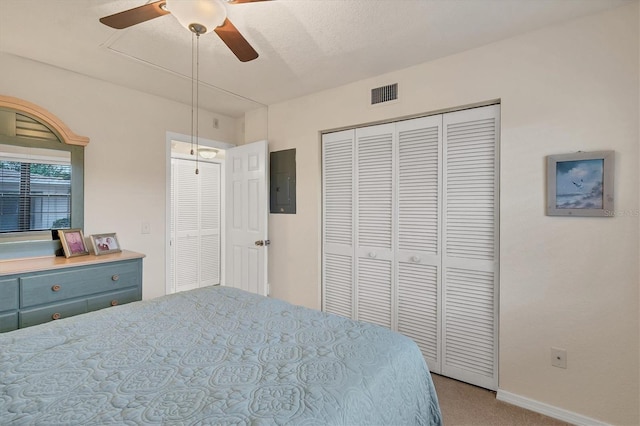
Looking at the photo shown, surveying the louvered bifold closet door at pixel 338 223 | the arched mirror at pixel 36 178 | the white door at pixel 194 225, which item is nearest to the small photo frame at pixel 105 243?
the arched mirror at pixel 36 178

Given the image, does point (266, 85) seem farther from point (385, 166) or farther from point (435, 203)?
point (435, 203)

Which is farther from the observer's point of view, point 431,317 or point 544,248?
point 431,317

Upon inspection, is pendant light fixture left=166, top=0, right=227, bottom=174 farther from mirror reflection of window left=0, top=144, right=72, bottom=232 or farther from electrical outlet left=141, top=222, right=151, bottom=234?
electrical outlet left=141, top=222, right=151, bottom=234

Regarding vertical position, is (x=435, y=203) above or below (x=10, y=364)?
above

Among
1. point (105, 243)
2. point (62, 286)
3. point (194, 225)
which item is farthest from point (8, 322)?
point (194, 225)

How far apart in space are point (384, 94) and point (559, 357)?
2307 mm

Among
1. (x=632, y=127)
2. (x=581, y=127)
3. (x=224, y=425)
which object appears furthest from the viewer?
(x=581, y=127)

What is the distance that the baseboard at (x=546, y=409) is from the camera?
186 cm

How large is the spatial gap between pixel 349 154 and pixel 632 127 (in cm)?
193

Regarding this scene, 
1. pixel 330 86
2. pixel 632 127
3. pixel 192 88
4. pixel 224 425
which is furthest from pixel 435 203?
pixel 192 88

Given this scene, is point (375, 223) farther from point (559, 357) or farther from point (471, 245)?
point (559, 357)

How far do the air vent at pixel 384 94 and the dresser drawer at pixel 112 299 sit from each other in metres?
2.64

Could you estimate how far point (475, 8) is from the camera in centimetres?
179

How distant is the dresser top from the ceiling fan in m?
1.66
